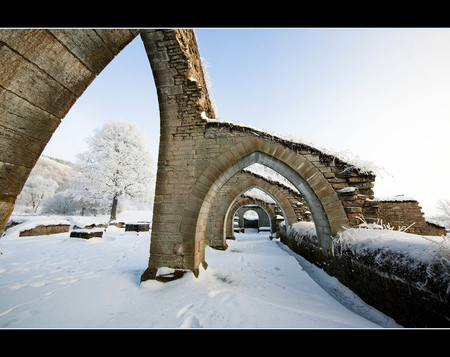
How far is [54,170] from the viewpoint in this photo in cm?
4038

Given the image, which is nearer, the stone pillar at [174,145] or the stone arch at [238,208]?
the stone pillar at [174,145]

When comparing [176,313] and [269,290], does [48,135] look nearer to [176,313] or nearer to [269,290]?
[176,313]

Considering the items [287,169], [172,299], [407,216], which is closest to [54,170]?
[172,299]

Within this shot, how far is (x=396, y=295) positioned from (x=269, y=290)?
2.10 meters

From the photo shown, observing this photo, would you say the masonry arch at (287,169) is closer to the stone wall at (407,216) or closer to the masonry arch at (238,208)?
the stone wall at (407,216)

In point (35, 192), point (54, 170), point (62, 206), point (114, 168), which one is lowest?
point (62, 206)

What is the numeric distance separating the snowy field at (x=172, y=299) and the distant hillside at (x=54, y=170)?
3807cm

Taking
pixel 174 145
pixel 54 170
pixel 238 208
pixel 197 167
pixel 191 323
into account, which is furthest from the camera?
pixel 54 170

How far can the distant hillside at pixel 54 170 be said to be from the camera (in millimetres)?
35100

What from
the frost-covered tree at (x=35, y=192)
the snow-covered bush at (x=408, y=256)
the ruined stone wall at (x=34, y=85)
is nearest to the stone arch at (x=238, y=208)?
the snow-covered bush at (x=408, y=256)

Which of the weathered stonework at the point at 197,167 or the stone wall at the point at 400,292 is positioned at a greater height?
the weathered stonework at the point at 197,167

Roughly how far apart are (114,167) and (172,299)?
57.6 ft

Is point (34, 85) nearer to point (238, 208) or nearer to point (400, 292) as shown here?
point (400, 292)

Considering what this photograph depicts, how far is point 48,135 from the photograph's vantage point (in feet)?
5.06
